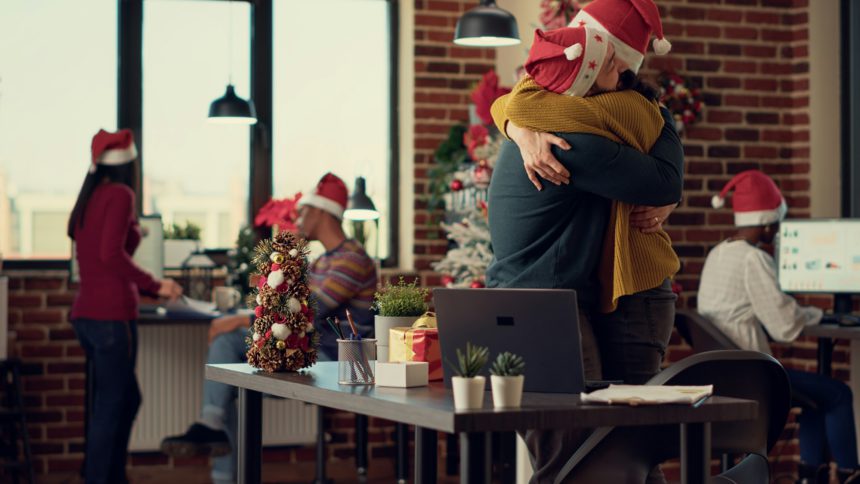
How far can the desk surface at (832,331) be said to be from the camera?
4664mm

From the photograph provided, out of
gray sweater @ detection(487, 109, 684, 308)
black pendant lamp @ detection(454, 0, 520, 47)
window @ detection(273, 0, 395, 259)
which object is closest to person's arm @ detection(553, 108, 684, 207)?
gray sweater @ detection(487, 109, 684, 308)

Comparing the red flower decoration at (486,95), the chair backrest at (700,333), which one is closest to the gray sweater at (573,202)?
the chair backrest at (700,333)

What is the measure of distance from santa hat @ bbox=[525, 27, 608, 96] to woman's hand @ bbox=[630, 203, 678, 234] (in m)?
0.27

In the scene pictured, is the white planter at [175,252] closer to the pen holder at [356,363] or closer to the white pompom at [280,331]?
the white pompom at [280,331]

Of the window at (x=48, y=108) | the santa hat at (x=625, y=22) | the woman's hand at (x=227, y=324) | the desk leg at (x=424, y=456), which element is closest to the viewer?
the desk leg at (x=424, y=456)

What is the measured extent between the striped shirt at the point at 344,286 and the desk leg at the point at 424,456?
8.87 feet

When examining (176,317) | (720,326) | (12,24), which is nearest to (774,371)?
(720,326)

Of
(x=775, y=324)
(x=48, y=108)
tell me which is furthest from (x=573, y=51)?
(x=48, y=108)

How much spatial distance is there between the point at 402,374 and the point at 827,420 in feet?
10.5

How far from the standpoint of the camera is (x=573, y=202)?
2430mm

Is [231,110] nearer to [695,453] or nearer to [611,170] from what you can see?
[611,170]

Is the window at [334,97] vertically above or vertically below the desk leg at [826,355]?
above

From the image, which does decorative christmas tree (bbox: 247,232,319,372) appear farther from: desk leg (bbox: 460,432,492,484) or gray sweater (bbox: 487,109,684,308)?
desk leg (bbox: 460,432,492,484)

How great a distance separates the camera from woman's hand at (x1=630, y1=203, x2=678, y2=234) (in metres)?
2.44
